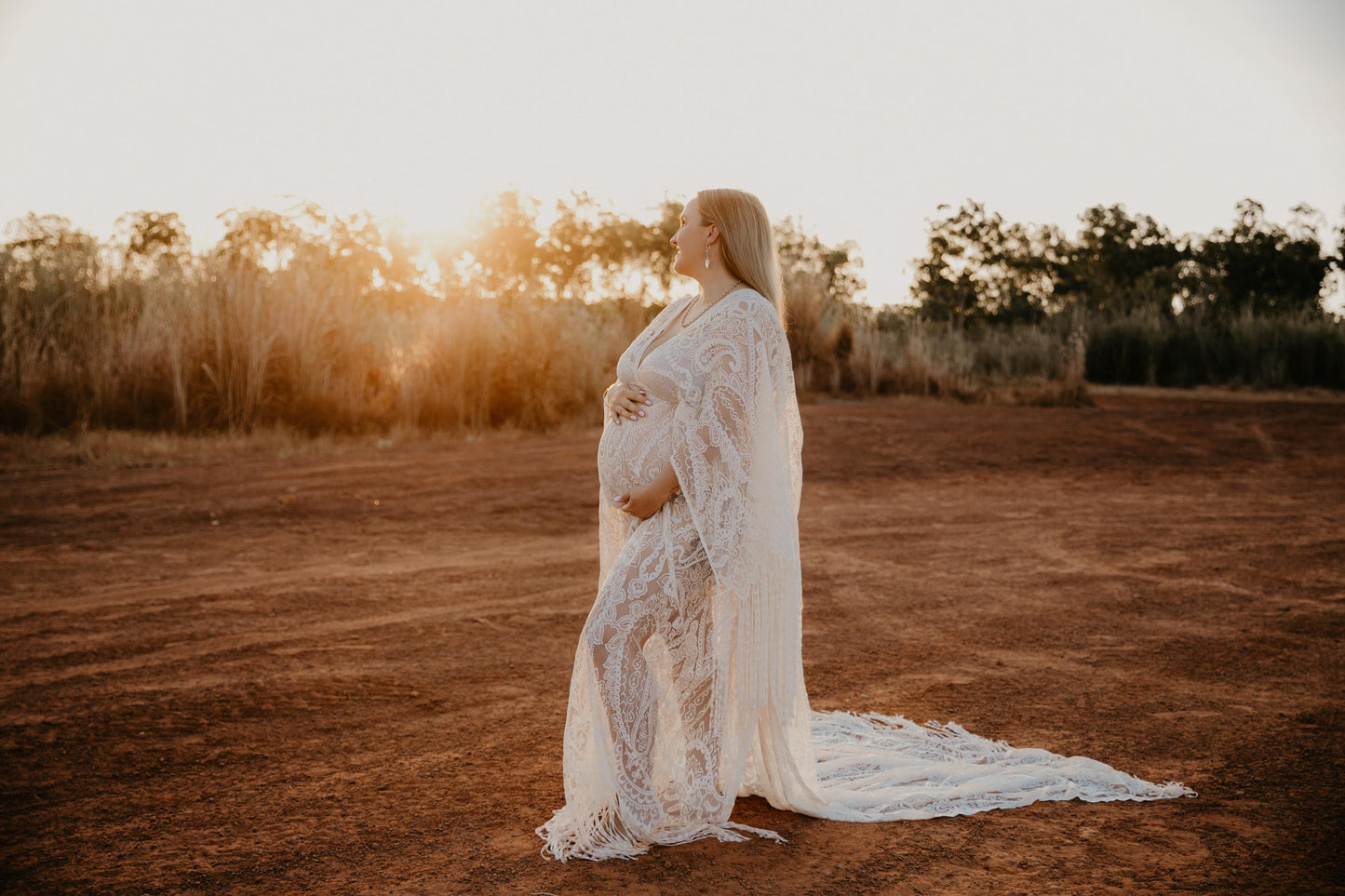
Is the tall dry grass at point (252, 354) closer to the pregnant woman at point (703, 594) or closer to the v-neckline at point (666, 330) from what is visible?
the v-neckline at point (666, 330)

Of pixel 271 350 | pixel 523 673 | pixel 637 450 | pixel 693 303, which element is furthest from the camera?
pixel 271 350

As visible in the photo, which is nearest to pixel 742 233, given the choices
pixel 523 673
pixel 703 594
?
pixel 703 594

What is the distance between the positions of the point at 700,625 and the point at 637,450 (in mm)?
607

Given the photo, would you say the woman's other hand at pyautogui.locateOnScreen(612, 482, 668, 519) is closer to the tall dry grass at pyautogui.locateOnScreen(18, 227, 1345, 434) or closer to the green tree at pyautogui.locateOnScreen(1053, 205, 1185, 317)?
the tall dry grass at pyautogui.locateOnScreen(18, 227, 1345, 434)

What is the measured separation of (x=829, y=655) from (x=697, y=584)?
7.90 ft

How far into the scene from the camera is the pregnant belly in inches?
133

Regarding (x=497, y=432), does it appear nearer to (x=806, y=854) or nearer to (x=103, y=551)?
(x=103, y=551)

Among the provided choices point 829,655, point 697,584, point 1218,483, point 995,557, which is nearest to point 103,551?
point 829,655

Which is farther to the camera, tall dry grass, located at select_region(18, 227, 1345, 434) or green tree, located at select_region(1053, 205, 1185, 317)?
green tree, located at select_region(1053, 205, 1185, 317)

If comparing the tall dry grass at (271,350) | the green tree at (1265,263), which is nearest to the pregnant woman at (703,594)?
the tall dry grass at (271,350)

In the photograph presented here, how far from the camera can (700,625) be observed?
132 inches

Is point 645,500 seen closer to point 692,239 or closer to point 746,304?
point 746,304

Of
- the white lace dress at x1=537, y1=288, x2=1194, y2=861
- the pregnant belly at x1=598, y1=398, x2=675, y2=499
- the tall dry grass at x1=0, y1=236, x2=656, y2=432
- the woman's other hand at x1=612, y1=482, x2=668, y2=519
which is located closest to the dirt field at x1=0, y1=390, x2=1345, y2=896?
the white lace dress at x1=537, y1=288, x2=1194, y2=861

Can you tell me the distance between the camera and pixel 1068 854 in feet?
10.5
